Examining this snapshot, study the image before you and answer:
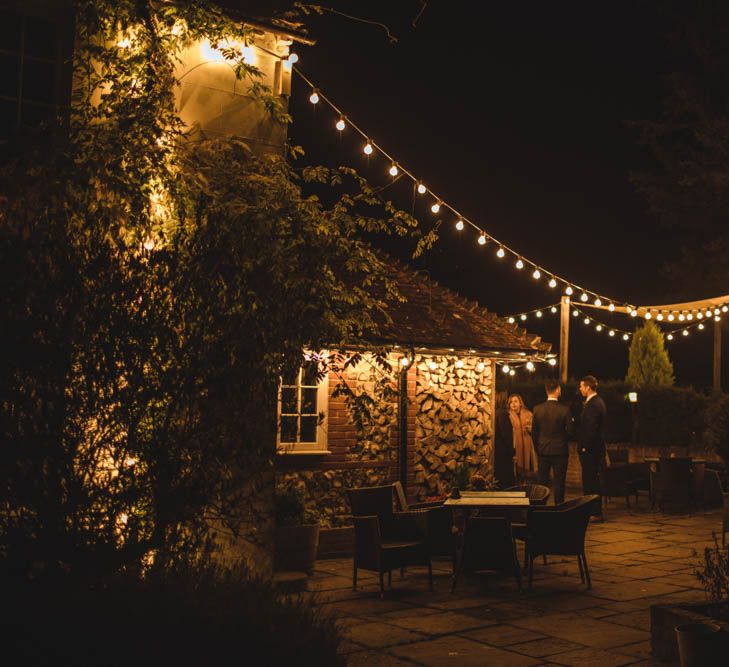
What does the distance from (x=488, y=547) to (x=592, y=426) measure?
522 centimetres

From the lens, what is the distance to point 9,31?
8.80 meters

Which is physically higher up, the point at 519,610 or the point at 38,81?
the point at 38,81

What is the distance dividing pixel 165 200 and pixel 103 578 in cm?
273

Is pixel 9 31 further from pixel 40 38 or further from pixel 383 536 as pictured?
pixel 383 536

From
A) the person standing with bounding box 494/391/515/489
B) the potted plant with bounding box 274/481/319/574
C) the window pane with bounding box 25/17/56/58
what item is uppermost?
the window pane with bounding box 25/17/56/58

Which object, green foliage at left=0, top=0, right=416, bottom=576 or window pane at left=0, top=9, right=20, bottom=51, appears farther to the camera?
window pane at left=0, top=9, right=20, bottom=51

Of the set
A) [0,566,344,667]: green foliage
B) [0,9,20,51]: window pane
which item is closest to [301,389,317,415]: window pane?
[0,9,20,51]: window pane

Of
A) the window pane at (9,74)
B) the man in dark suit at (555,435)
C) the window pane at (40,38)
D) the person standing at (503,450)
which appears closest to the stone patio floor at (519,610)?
the man in dark suit at (555,435)

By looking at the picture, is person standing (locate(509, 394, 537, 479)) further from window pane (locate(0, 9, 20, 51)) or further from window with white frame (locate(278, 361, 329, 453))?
window pane (locate(0, 9, 20, 51))

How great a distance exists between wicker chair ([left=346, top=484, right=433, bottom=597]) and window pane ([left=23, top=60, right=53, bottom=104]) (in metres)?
4.90

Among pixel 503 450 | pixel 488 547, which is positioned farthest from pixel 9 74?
pixel 503 450

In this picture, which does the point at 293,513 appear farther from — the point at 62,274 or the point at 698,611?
the point at 62,274

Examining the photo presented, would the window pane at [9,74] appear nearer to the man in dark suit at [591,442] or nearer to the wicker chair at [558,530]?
the wicker chair at [558,530]

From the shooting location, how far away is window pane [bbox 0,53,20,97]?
8.71 m
